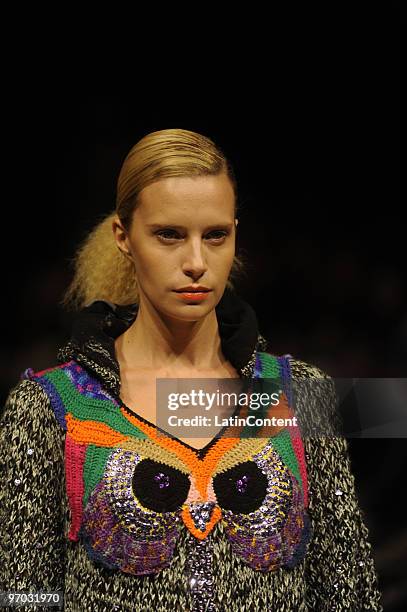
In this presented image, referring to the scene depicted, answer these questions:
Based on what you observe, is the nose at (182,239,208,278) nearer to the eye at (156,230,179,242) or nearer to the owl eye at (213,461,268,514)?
the eye at (156,230,179,242)

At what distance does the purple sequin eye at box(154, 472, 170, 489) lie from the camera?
131 centimetres

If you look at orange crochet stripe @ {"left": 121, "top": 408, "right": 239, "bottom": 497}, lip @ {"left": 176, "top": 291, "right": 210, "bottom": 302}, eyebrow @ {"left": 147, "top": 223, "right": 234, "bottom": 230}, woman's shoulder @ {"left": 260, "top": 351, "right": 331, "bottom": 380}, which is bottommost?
orange crochet stripe @ {"left": 121, "top": 408, "right": 239, "bottom": 497}


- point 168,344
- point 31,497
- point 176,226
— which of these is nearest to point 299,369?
point 168,344

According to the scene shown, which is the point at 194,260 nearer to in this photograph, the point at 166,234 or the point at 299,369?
the point at 166,234

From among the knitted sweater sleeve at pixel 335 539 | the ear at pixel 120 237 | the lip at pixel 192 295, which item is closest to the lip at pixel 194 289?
the lip at pixel 192 295

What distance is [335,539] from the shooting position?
1.40 metres

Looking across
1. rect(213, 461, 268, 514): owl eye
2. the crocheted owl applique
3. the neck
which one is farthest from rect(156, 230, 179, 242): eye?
rect(213, 461, 268, 514): owl eye

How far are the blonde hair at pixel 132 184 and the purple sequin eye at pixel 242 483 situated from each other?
13.8 inches

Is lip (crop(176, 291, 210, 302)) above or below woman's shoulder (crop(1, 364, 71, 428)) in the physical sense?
above

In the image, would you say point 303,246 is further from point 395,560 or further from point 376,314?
point 395,560

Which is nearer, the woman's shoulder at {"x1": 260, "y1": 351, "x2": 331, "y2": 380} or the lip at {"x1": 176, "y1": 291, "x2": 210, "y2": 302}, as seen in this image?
the lip at {"x1": 176, "y1": 291, "x2": 210, "y2": 302}

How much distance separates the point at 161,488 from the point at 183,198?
1.28 ft

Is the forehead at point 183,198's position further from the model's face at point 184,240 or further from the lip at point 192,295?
the lip at point 192,295

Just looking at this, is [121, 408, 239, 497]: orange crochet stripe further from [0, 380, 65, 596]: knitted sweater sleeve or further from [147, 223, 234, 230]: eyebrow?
[147, 223, 234, 230]: eyebrow
